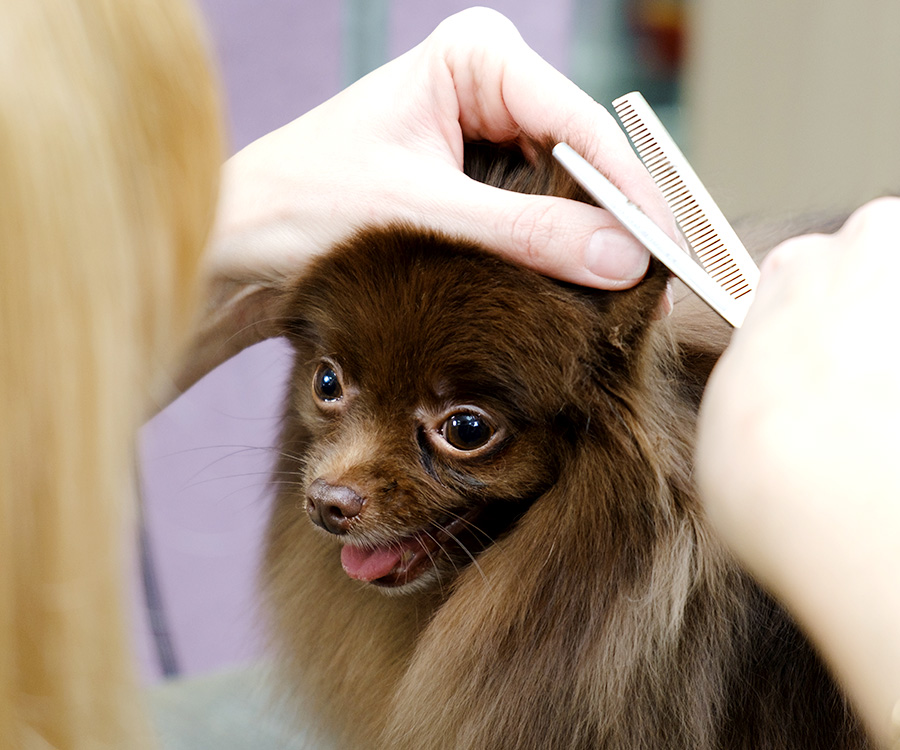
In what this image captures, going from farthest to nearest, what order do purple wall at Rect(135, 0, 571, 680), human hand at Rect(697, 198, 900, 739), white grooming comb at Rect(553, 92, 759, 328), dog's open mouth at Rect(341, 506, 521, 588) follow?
purple wall at Rect(135, 0, 571, 680)
dog's open mouth at Rect(341, 506, 521, 588)
white grooming comb at Rect(553, 92, 759, 328)
human hand at Rect(697, 198, 900, 739)

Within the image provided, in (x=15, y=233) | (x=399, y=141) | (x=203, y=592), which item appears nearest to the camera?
(x=15, y=233)

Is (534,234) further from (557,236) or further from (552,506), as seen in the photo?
(552,506)

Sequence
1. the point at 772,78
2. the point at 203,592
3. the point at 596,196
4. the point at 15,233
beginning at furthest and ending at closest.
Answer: the point at 203,592 → the point at 772,78 → the point at 596,196 → the point at 15,233

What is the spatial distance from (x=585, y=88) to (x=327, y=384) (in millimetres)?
1180

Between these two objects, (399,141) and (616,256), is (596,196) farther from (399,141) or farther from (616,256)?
(399,141)

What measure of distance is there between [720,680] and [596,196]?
35 centimetres

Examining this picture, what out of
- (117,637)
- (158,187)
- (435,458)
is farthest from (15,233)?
(435,458)

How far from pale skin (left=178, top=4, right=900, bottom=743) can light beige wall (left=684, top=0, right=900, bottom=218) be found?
0.88 meters

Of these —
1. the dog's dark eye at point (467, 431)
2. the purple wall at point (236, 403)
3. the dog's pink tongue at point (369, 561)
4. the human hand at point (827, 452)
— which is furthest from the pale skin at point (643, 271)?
the purple wall at point (236, 403)

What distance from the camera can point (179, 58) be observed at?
0.45m

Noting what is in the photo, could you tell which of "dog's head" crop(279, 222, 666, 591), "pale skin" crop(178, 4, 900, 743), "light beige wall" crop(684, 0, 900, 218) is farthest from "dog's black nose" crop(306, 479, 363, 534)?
"light beige wall" crop(684, 0, 900, 218)

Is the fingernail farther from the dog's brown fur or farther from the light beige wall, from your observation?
the light beige wall

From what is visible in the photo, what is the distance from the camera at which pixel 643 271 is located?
639mm

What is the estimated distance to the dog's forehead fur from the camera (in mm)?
640
